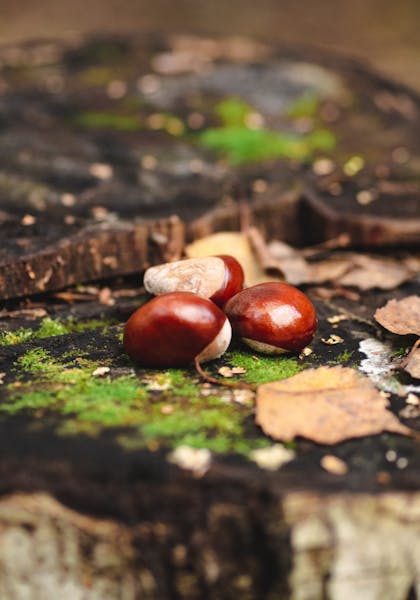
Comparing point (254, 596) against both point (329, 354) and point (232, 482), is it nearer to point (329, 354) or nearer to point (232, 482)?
point (232, 482)

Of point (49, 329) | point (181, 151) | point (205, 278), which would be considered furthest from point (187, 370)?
point (181, 151)

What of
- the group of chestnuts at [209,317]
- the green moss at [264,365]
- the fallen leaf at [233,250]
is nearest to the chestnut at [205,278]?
the group of chestnuts at [209,317]

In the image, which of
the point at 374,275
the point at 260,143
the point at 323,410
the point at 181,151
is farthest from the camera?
the point at 260,143

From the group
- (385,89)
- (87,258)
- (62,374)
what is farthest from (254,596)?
(385,89)

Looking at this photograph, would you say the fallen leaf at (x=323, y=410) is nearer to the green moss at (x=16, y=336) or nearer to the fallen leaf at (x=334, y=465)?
the fallen leaf at (x=334, y=465)

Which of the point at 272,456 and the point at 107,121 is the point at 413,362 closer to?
the point at 272,456

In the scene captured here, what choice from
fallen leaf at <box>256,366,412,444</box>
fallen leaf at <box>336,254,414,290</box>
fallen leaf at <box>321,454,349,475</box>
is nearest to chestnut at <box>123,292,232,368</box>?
fallen leaf at <box>256,366,412,444</box>

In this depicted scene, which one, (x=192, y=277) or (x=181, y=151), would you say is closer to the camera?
(x=192, y=277)
